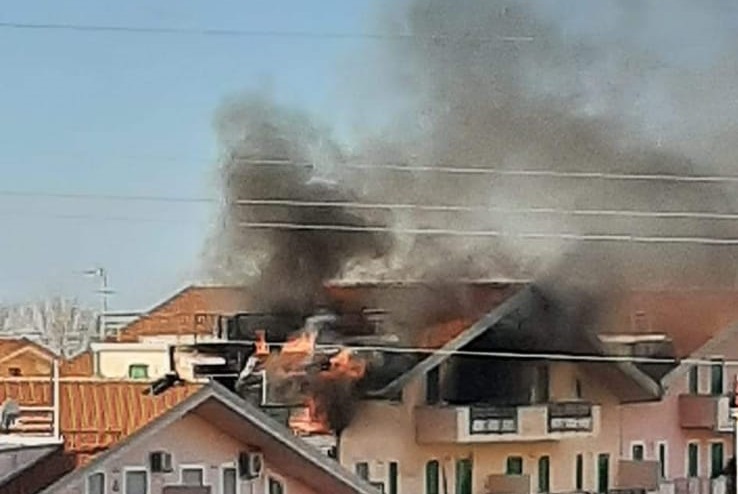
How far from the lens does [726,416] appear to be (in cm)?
199

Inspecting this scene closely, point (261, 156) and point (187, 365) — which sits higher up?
point (261, 156)

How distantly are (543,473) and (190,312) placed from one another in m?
0.62

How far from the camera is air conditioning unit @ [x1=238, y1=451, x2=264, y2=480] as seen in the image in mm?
1917

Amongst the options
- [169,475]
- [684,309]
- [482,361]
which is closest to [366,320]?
[482,361]

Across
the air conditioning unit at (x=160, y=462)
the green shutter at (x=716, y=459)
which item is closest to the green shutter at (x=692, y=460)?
the green shutter at (x=716, y=459)

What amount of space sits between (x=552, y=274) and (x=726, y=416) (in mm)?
363

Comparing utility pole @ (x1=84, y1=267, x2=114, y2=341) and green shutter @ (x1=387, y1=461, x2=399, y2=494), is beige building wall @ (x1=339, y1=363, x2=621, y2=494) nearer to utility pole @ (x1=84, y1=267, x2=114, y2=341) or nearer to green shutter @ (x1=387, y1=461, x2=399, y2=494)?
green shutter @ (x1=387, y1=461, x2=399, y2=494)

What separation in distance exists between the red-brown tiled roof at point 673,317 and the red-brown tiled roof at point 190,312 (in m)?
0.60

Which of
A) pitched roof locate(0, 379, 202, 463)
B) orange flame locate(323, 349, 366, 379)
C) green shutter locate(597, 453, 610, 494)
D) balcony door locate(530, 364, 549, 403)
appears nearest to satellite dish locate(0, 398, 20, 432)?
pitched roof locate(0, 379, 202, 463)

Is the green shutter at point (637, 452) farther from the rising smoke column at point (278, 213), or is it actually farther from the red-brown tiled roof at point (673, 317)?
the rising smoke column at point (278, 213)

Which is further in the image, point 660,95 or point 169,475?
point 660,95

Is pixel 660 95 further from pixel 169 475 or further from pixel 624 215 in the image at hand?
pixel 169 475

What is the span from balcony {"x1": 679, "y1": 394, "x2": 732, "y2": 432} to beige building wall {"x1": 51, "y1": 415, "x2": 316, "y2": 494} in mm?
641

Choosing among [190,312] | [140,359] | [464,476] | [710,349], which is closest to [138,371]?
[140,359]
